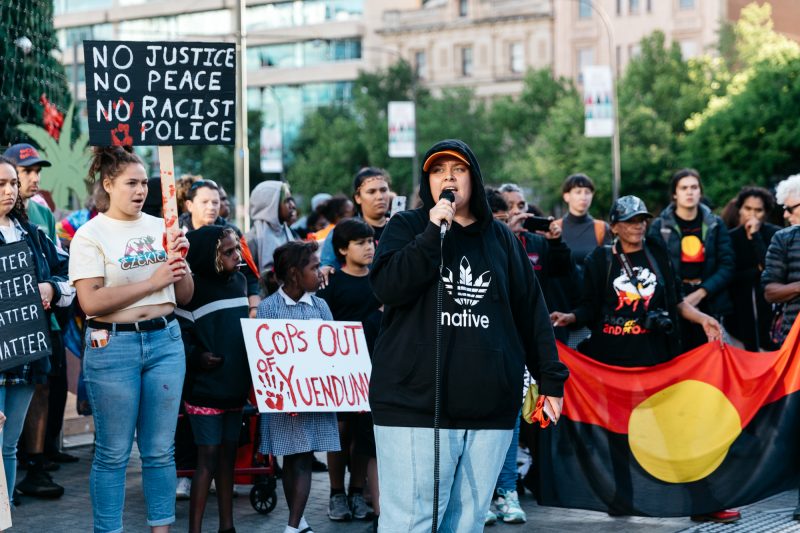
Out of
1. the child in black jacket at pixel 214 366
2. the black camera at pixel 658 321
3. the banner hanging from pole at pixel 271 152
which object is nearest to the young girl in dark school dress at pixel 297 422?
the child in black jacket at pixel 214 366

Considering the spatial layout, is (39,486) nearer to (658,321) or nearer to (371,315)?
(371,315)

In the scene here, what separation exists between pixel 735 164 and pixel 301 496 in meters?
37.0

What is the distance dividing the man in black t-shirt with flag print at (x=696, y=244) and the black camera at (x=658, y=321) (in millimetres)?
2006

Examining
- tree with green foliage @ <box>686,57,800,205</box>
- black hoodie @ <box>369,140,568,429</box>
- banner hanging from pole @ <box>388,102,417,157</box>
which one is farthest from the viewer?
tree with green foliage @ <box>686,57,800,205</box>

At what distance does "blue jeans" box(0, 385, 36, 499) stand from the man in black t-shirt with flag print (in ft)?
16.8

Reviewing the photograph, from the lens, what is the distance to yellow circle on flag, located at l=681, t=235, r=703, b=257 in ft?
31.6

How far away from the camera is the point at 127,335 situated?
5.73 m

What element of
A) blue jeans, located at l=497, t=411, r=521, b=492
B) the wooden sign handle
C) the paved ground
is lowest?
the paved ground

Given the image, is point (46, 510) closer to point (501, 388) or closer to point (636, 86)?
point (501, 388)

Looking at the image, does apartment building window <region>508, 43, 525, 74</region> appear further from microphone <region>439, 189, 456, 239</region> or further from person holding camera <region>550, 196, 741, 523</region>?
microphone <region>439, 189, 456, 239</region>

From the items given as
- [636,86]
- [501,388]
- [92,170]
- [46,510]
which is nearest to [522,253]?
[501,388]

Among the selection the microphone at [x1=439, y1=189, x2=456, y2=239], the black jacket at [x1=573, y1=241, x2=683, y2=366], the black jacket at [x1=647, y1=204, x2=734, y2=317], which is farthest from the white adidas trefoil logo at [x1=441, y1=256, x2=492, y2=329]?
the black jacket at [x1=647, y1=204, x2=734, y2=317]

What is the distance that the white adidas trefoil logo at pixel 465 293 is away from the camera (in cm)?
458

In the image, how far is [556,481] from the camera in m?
7.18
